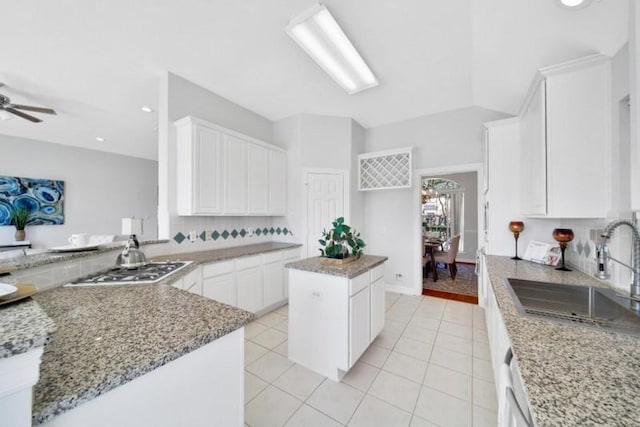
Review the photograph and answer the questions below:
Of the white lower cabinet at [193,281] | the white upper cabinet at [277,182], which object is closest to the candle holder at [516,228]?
the white upper cabinet at [277,182]

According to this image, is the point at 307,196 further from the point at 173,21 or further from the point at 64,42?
the point at 64,42

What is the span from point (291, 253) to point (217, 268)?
1.18 meters

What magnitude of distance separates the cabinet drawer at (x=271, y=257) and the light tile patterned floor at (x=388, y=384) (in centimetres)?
80

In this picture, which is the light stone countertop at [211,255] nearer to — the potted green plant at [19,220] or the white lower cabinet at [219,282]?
the white lower cabinet at [219,282]

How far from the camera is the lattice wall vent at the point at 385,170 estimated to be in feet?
11.9

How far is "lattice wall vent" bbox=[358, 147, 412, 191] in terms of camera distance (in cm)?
363

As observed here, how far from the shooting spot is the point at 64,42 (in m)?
2.12

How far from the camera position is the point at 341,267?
1.95 m

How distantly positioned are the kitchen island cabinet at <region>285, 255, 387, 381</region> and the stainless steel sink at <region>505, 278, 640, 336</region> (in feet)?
3.28

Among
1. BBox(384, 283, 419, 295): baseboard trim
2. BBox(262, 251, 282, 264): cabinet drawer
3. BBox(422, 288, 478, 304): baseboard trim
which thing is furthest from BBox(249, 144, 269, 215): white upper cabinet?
BBox(422, 288, 478, 304): baseboard trim

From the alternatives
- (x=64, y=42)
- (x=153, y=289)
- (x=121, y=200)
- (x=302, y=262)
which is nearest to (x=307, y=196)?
(x=302, y=262)

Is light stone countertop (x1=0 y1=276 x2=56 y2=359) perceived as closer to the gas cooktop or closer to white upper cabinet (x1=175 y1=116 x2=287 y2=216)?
the gas cooktop

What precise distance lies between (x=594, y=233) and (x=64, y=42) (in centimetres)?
460

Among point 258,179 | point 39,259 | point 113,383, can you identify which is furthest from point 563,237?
point 39,259
